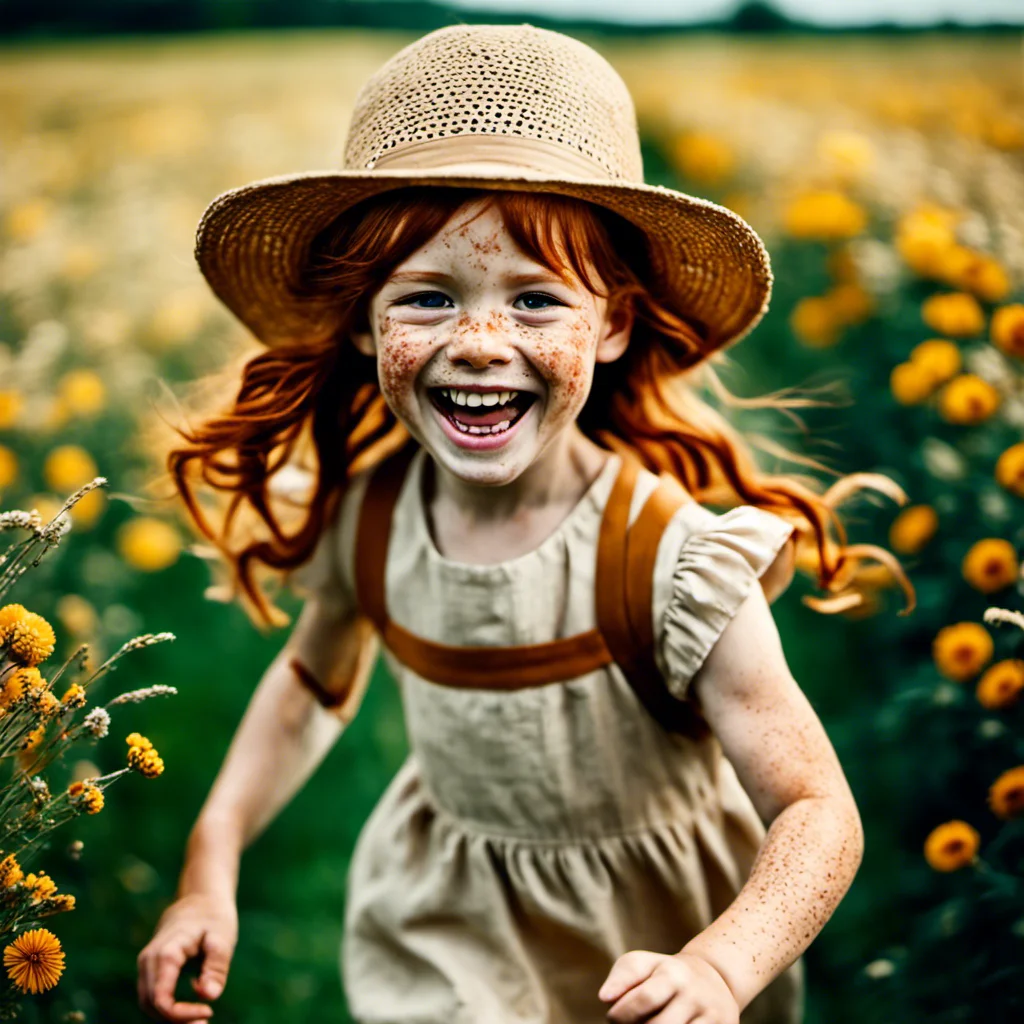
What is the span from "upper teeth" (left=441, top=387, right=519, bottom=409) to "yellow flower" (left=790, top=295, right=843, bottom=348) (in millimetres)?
2203

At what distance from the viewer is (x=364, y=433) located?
1.97 m

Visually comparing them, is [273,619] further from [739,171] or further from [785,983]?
[739,171]

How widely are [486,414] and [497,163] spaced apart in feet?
1.08

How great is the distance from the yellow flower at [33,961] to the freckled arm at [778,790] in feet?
2.47

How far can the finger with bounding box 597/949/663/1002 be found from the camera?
4.01 feet

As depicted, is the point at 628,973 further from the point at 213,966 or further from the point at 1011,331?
the point at 1011,331

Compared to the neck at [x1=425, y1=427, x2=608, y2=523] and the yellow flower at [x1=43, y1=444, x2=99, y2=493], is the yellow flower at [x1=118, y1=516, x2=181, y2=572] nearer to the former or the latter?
the yellow flower at [x1=43, y1=444, x2=99, y2=493]

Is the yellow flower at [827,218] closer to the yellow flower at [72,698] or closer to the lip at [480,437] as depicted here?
the lip at [480,437]

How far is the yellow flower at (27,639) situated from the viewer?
124 cm

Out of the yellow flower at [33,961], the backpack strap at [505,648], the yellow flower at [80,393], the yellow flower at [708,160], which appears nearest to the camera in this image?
the yellow flower at [33,961]

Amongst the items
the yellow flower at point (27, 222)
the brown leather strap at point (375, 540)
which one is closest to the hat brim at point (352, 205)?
the brown leather strap at point (375, 540)

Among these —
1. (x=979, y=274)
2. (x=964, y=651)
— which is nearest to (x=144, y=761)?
(x=964, y=651)

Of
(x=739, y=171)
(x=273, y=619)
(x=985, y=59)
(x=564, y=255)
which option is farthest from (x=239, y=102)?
(x=564, y=255)

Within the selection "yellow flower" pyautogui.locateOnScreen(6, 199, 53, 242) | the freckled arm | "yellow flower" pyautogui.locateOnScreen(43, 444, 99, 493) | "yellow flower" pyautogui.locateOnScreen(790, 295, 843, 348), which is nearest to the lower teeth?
the freckled arm
